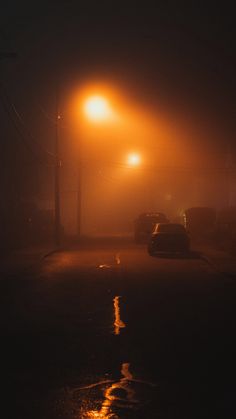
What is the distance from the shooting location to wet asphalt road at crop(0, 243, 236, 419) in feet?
23.1

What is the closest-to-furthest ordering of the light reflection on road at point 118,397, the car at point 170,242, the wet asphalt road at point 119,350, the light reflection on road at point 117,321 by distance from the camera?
the light reflection on road at point 118,397 → the wet asphalt road at point 119,350 → the light reflection on road at point 117,321 → the car at point 170,242

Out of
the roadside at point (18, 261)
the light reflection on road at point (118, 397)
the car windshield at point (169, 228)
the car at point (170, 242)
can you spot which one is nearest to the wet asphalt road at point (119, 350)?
the light reflection on road at point (118, 397)

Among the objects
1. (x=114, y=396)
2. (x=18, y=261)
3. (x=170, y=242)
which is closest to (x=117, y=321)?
(x=114, y=396)

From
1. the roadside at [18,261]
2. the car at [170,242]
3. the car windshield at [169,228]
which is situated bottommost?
the roadside at [18,261]

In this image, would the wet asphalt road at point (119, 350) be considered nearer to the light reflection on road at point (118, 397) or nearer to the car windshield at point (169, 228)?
the light reflection on road at point (118, 397)

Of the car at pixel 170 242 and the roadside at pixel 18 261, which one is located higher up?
the car at pixel 170 242

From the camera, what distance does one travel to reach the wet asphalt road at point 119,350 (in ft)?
23.1

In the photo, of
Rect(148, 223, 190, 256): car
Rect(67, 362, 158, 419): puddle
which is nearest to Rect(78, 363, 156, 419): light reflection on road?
Rect(67, 362, 158, 419): puddle

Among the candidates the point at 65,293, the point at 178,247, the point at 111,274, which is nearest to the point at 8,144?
the point at 178,247

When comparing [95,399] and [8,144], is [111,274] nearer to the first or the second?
[95,399]

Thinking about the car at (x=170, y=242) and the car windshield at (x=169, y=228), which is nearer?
the car at (x=170, y=242)

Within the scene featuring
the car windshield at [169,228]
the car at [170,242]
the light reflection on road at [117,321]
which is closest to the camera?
the light reflection on road at [117,321]

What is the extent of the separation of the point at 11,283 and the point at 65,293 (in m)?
3.28

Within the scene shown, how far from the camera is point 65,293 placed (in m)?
17.5
